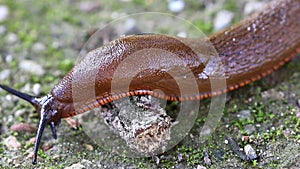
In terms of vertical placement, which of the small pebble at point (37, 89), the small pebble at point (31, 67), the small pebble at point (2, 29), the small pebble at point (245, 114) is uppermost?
the small pebble at point (2, 29)

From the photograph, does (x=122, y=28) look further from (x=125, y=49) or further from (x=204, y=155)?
(x=204, y=155)

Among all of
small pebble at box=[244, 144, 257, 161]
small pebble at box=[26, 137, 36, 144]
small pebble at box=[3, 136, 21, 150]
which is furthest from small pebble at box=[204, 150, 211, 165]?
small pebble at box=[3, 136, 21, 150]

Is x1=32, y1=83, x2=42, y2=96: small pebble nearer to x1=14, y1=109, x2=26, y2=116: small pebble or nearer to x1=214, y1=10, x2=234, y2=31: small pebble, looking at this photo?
x1=14, y1=109, x2=26, y2=116: small pebble

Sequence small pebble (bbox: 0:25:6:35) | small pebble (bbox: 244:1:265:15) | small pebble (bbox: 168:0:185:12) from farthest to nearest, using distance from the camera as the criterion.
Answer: small pebble (bbox: 168:0:185:12), small pebble (bbox: 0:25:6:35), small pebble (bbox: 244:1:265:15)

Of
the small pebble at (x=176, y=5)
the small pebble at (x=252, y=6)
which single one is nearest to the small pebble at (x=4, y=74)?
the small pebble at (x=176, y=5)

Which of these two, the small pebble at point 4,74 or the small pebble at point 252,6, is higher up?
the small pebble at point 252,6

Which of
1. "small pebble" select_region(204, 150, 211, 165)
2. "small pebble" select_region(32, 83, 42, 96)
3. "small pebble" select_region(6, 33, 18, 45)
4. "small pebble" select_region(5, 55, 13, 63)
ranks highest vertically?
"small pebble" select_region(6, 33, 18, 45)

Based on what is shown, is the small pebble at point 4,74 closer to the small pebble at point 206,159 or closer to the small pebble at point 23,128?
the small pebble at point 23,128

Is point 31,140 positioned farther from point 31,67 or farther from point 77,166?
point 31,67
